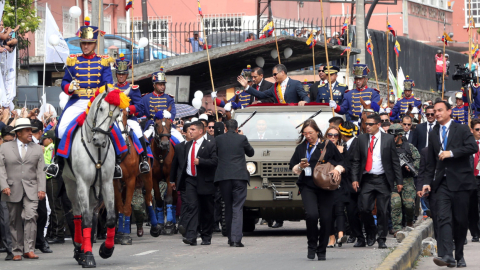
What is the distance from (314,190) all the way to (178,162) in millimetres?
3973

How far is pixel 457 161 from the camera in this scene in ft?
39.8

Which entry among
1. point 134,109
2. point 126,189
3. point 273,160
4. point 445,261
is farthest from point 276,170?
point 445,261

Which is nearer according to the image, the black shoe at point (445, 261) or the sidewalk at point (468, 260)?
the black shoe at point (445, 261)

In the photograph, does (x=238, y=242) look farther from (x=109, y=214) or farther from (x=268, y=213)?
(x=109, y=214)

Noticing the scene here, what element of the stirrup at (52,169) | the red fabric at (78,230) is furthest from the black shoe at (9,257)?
the stirrup at (52,169)

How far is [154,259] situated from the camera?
43.4 feet

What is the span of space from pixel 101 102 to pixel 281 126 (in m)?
5.78

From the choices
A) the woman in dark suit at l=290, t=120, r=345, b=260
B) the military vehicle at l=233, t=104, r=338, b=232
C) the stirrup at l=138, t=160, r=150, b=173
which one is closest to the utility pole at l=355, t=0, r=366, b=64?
the military vehicle at l=233, t=104, r=338, b=232

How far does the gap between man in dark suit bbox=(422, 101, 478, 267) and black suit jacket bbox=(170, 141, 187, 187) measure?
5070 mm

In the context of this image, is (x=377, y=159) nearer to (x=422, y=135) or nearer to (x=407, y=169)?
(x=407, y=169)

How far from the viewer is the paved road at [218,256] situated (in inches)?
487

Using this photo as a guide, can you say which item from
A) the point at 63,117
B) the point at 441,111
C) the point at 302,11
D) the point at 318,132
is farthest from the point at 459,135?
the point at 302,11

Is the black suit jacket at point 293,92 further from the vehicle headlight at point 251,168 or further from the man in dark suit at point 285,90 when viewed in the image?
the vehicle headlight at point 251,168

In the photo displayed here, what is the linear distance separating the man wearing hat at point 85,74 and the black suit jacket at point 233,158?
242cm
